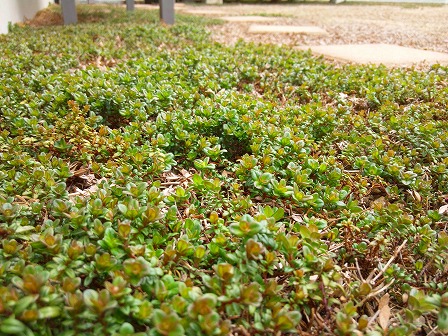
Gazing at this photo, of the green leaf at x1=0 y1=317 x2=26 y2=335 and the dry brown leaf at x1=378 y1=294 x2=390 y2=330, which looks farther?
the dry brown leaf at x1=378 y1=294 x2=390 y2=330

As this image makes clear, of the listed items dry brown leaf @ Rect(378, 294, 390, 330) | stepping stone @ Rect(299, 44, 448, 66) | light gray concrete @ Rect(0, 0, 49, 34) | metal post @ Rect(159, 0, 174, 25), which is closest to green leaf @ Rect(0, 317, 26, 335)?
dry brown leaf @ Rect(378, 294, 390, 330)

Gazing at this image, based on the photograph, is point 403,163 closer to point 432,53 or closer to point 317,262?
point 317,262

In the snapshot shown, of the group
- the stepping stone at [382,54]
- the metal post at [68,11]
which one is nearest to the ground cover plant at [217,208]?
the stepping stone at [382,54]

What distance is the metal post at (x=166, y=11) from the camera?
6656 millimetres

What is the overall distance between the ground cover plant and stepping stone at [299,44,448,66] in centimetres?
140

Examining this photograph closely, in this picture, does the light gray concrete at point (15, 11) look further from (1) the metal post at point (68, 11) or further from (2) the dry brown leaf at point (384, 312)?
(2) the dry brown leaf at point (384, 312)

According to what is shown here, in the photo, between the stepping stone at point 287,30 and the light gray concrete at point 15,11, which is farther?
the stepping stone at point 287,30

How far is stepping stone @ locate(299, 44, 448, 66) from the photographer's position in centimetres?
444

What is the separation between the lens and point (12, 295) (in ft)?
3.11

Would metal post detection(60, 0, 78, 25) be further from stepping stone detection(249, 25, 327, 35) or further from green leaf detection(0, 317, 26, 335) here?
green leaf detection(0, 317, 26, 335)

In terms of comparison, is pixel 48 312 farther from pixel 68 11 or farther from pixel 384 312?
pixel 68 11

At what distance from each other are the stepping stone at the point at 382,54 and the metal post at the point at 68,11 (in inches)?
160

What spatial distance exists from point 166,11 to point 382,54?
12.6 feet

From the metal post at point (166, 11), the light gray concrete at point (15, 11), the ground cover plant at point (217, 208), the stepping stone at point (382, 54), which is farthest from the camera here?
the metal post at point (166, 11)
